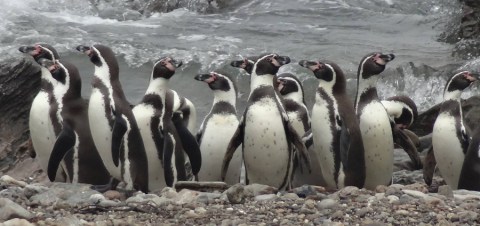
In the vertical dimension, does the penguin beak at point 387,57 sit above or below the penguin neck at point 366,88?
above

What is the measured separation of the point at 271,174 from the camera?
941cm

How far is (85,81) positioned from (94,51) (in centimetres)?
552

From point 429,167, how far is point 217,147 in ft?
5.92

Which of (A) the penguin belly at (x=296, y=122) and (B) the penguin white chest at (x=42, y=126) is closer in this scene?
(B) the penguin white chest at (x=42, y=126)

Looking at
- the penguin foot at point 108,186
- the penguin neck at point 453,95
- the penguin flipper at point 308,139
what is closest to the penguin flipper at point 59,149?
the penguin foot at point 108,186

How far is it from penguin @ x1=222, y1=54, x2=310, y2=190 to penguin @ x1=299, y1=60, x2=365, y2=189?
20 cm

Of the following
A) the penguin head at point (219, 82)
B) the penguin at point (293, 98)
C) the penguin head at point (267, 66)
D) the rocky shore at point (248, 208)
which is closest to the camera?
the rocky shore at point (248, 208)

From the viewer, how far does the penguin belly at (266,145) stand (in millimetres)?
9266

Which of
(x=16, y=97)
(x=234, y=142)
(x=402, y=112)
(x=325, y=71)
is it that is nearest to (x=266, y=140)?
(x=234, y=142)

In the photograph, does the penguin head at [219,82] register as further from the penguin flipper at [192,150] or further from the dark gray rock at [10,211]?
the dark gray rock at [10,211]

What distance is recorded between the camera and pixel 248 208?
7.18 meters

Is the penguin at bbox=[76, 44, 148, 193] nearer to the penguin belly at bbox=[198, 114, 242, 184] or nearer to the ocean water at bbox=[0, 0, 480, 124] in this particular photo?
the penguin belly at bbox=[198, 114, 242, 184]

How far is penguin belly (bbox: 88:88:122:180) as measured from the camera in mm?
9125

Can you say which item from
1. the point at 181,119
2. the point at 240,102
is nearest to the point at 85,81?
the point at 240,102
